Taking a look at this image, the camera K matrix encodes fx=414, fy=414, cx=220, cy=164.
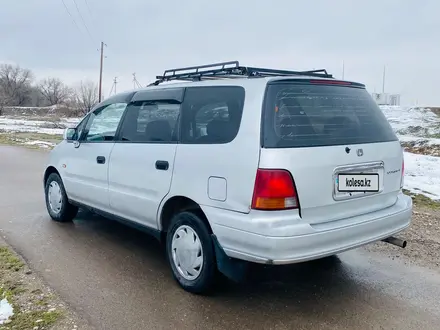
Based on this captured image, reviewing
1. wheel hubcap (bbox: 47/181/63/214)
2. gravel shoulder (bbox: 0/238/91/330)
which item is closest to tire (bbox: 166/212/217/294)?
gravel shoulder (bbox: 0/238/91/330)

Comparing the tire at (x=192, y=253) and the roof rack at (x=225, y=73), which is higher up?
the roof rack at (x=225, y=73)

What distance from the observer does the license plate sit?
3.12 metres

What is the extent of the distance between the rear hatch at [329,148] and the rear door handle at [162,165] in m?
1.07

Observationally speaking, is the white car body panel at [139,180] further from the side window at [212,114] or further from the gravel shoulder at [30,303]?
the gravel shoulder at [30,303]

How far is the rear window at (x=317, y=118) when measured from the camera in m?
2.99

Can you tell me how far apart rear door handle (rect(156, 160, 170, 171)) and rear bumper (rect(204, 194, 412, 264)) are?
2.06 feet

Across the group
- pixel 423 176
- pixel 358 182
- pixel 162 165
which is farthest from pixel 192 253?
pixel 423 176

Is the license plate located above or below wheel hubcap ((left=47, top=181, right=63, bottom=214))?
above

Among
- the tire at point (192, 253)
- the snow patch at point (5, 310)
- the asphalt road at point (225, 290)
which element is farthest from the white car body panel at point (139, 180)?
the snow patch at point (5, 310)

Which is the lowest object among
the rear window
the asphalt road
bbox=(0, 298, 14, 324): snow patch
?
bbox=(0, 298, 14, 324): snow patch

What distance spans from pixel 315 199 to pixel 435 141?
12.8 metres

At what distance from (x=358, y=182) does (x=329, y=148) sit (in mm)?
393

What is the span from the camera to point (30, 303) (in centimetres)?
324

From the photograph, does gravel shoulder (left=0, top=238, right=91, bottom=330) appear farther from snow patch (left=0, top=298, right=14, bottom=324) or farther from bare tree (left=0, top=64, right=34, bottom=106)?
bare tree (left=0, top=64, right=34, bottom=106)
